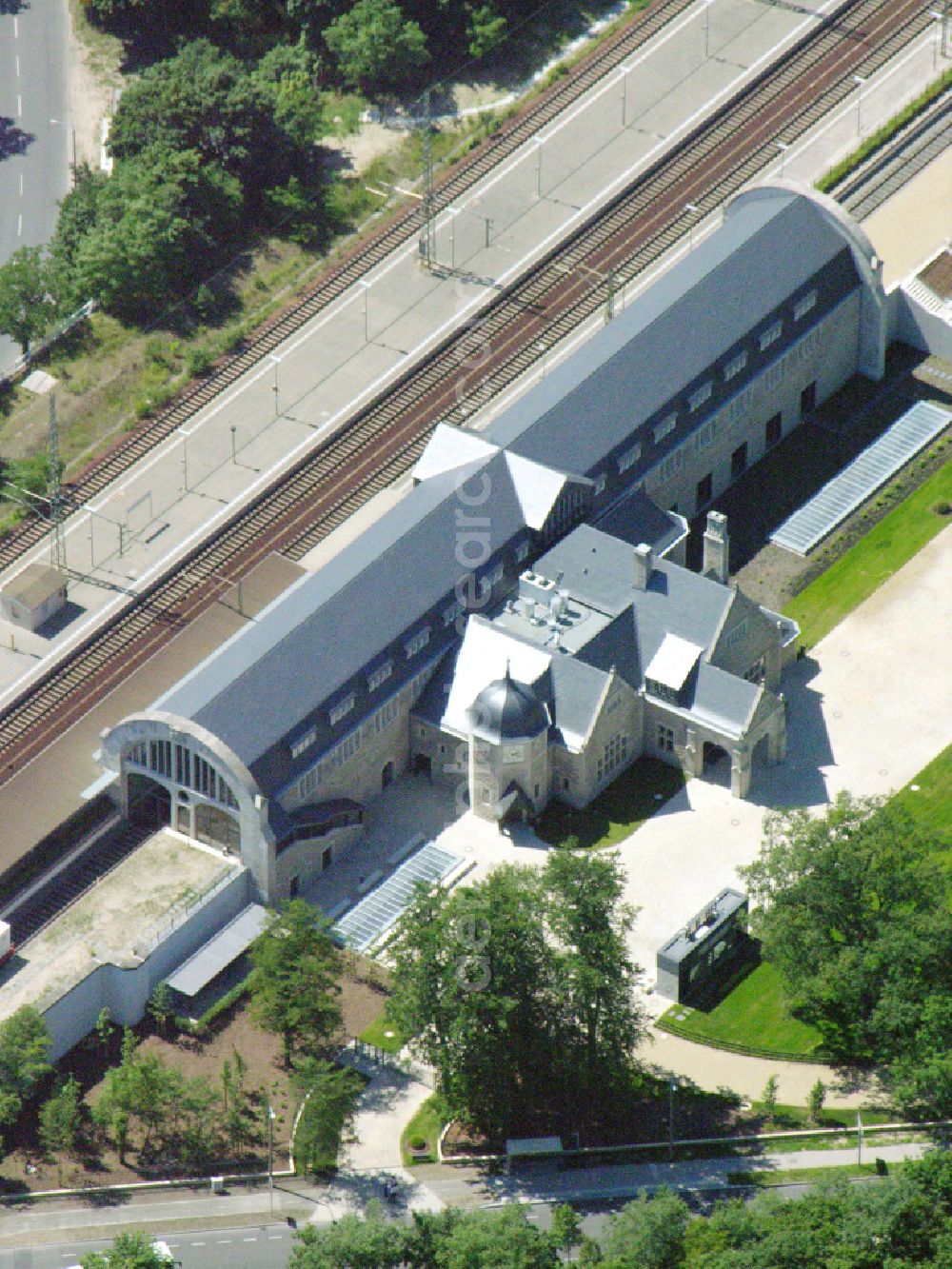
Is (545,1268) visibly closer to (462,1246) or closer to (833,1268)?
(462,1246)

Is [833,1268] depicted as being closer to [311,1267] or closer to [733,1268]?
[733,1268]

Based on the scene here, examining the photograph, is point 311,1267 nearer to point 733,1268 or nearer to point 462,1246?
point 462,1246

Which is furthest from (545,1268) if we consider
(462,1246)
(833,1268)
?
(833,1268)

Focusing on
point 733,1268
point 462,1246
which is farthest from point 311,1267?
point 733,1268

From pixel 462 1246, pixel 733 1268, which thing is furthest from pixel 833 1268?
pixel 462 1246

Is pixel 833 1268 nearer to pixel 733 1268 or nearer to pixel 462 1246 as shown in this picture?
pixel 733 1268
